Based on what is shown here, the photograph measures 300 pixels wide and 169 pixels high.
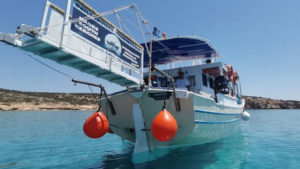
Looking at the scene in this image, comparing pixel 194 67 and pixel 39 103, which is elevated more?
pixel 194 67

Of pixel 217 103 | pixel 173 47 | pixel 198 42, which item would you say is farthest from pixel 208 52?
pixel 217 103

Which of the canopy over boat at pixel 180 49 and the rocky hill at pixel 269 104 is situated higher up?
the canopy over boat at pixel 180 49

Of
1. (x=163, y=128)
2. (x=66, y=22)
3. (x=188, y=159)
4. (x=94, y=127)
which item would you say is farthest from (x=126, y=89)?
(x=188, y=159)

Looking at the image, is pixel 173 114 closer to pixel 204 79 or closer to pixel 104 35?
pixel 104 35

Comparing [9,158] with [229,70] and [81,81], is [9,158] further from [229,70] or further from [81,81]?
[229,70]

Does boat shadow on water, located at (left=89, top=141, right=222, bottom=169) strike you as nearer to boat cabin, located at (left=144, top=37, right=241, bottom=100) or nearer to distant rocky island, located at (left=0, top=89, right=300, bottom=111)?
boat cabin, located at (left=144, top=37, right=241, bottom=100)

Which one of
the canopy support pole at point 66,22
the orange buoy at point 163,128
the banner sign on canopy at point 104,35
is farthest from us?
the banner sign on canopy at point 104,35

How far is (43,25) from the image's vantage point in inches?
151

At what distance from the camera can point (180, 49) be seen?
9758 mm

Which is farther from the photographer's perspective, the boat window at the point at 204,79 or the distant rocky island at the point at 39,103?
the distant rocky island at the point at 39,103

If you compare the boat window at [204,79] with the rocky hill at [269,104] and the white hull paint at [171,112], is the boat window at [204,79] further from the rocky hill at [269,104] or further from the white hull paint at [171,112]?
the rocky hill at [269,104]

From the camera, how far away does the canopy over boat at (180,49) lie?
28.7 feet

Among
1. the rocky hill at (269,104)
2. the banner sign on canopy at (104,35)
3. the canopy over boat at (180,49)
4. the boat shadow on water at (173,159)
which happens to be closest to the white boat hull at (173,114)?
the boat shadow on water at (173,159)

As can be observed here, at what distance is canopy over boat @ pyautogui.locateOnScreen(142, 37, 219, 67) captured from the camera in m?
8.74
